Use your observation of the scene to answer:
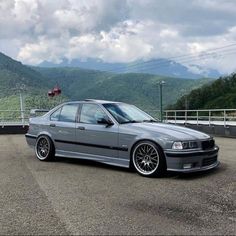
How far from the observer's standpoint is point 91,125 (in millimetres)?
9703

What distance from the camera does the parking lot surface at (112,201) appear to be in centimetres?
534

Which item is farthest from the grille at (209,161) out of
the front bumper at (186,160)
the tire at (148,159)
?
the tire at (148,159)

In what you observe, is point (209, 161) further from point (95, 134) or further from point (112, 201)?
point (112, 201)

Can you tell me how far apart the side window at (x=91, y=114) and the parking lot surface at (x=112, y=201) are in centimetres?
100

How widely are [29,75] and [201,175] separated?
153508mm

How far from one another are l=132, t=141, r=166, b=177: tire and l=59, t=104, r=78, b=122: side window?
209 cm

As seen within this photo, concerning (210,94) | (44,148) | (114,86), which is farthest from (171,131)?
(114,86)

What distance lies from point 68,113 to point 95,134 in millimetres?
1208

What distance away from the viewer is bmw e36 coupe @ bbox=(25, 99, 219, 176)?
27.5 ft

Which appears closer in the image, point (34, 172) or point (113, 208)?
point (113, 208)

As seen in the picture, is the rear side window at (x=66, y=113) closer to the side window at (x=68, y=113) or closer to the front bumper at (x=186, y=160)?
the side window at (x=68, y=113)

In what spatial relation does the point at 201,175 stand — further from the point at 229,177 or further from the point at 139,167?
the point at 139,167

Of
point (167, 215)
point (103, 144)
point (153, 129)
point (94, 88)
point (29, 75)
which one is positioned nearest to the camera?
point (167, 215)

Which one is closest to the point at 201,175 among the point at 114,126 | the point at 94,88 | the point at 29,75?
the point at 114,126
